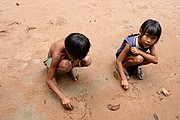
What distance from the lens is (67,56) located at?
6.36 ft

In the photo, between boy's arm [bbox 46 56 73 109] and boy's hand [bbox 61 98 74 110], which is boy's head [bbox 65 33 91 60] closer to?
boy's arm [bbox 46 56 73 109]

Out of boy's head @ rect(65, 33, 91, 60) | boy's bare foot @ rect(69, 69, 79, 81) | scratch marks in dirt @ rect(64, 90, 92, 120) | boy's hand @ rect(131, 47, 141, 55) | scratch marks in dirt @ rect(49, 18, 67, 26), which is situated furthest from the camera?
scratch marks in dirt @ rect(49, 18, 67, 26)

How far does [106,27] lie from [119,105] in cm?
113

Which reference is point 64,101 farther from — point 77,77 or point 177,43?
point 177,43

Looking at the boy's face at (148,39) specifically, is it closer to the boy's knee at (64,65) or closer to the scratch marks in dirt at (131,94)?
the scratch marks in dirt at (131,94)

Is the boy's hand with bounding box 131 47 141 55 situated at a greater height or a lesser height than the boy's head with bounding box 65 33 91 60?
lesser

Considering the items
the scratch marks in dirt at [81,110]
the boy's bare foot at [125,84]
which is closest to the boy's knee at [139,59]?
the boy's bare foot at [125,84]

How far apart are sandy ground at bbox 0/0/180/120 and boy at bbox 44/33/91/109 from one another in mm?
96

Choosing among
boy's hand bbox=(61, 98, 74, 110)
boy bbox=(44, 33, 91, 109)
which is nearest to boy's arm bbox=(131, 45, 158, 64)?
boy bbox=(44, 33, 91, 109)

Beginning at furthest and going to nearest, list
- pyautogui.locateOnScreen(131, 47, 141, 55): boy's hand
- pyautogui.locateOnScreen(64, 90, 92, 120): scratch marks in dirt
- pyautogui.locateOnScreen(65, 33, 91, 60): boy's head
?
pyautogui.locateOnScreen(131, 47, 141, 55): boy's hand → pyautogui.locateOnScreen(64, 90, 92, 120): scratch marks in dirt → pyautogui.locateOnScreen(65, 33, 91, 60): boy's head

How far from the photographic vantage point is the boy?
1755 mm

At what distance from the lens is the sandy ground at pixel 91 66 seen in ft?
6.46

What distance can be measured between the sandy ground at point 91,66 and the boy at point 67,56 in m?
0.10

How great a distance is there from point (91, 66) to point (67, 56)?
1.54 ft
